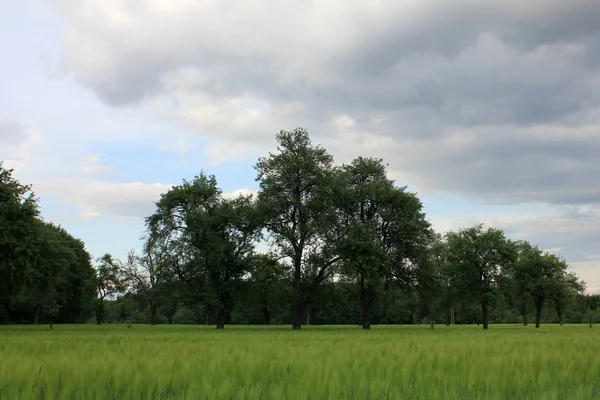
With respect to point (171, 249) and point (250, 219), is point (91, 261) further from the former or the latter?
point (250, 219)

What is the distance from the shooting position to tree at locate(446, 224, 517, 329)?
6233 centimetres

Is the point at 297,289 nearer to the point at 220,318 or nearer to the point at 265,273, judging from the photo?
the point at 265,273

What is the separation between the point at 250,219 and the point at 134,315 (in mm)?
99639

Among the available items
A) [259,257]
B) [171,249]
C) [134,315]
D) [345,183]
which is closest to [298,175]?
[345,183]

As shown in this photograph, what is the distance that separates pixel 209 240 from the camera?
54375mm

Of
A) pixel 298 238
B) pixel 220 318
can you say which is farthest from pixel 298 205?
pixel 220 318

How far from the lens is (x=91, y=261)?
3949 inches

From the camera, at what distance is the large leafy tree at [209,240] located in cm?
5381

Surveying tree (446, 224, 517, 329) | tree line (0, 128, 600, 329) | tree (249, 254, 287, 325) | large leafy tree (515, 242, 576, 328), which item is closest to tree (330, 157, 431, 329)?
tree line (0, 128, 600, 329)

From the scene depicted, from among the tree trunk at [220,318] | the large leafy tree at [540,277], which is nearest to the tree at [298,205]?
the tree trunk at [220,318]

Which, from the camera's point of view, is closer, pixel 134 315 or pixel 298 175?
pixel 298 175

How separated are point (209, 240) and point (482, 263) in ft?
116

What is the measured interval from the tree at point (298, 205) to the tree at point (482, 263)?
65.3 ft

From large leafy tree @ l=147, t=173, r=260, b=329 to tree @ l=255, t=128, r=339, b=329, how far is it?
3.13 metres
